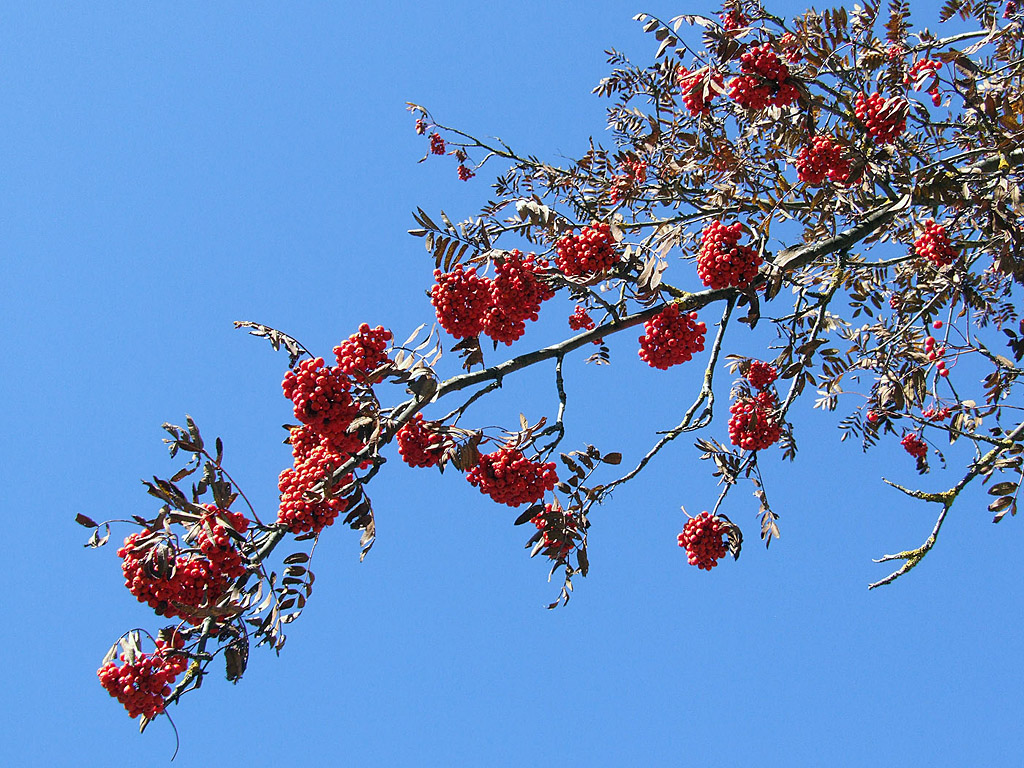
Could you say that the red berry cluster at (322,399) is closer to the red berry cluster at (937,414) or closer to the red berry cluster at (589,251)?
the red berry cluster at (589,251)

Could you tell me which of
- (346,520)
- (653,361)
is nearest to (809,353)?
(653,361)

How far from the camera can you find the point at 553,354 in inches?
127

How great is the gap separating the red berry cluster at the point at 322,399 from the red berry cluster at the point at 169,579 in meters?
0.65

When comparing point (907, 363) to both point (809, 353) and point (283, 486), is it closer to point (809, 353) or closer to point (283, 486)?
point (809, 353)

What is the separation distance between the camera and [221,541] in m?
2.75

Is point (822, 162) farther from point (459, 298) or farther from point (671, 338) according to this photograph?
point (459, 298)

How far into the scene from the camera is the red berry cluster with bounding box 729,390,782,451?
4.06 meters

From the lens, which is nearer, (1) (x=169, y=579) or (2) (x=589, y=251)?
(1) (x=169, y=579)

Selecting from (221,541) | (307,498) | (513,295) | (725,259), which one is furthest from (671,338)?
(221,541)

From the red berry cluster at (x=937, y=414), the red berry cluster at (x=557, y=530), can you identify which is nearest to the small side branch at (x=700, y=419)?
the red berry cluster at (x=557, y=530)

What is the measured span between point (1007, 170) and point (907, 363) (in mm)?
1695

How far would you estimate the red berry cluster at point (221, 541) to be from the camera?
2.73 metres

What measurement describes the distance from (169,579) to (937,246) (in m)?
4.01

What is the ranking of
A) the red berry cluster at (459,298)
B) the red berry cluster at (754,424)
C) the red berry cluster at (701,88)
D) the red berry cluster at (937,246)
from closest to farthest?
the red berry cluster at (459,298) < the red berry cluster at (701,88) < the red berry cluster at (937,246) < the red berry cluster at (754,424)
